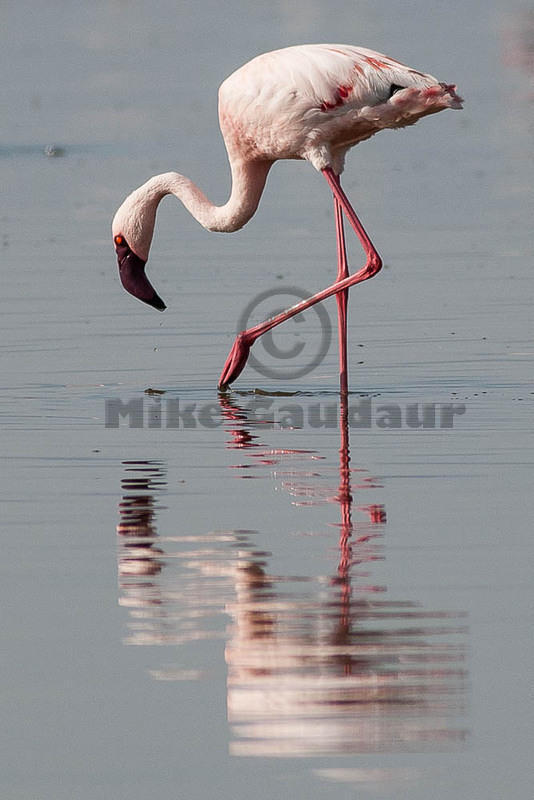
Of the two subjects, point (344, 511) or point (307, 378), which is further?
point (307, 378)

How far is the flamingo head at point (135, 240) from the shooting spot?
11.5 meters

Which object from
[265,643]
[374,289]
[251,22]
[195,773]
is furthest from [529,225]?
[251,22]

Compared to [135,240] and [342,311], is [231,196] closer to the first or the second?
[135,240]

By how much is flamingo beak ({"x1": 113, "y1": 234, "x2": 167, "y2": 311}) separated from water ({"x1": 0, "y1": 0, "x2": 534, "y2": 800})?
0.41 meters

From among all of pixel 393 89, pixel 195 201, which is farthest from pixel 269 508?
pixel 195 201

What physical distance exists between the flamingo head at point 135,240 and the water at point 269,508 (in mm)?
451

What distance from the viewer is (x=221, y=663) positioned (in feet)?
18.7

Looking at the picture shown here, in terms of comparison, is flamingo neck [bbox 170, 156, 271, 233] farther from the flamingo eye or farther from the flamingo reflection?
the flamingo reflection

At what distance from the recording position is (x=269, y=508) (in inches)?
303

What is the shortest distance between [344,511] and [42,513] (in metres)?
1.23

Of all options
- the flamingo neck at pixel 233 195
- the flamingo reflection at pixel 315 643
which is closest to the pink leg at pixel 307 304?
the flamingo neck at pixel 233 195

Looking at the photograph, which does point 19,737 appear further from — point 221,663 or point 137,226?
point 137,226

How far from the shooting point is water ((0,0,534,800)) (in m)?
5.14

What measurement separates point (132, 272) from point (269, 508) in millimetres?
4229
